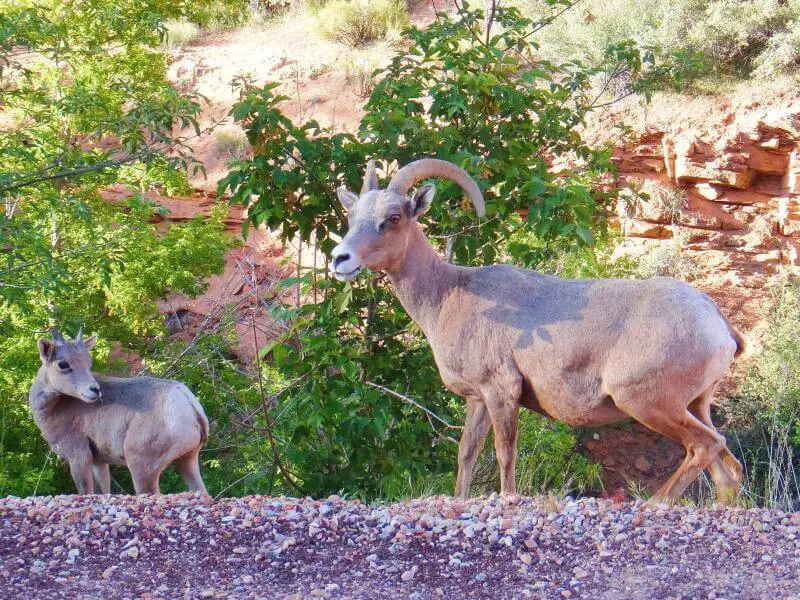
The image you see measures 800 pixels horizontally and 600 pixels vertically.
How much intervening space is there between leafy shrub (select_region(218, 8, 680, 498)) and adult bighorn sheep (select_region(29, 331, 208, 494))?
3.26 ft

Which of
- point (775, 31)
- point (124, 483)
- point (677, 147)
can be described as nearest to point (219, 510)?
point (124, 483)

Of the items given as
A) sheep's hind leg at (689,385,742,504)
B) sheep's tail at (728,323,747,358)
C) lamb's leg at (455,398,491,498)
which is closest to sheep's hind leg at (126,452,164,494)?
lamb's leg at (455,398,491,498)

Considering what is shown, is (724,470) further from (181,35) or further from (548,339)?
(181,35)

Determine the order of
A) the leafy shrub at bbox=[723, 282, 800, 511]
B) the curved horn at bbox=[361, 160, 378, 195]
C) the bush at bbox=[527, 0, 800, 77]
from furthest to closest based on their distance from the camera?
1. the bush at bbox=[527, 0, 800, 77]
2. the leafy shrub at bbox=[723, 282, 800, 511]
3. the curved horn at bbox=[361, 160, 378, 195]

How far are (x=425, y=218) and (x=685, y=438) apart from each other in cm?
359

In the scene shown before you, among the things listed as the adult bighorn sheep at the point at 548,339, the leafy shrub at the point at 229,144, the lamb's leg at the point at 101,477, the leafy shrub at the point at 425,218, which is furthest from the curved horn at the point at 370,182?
the leafy shrub at the point at 229,144

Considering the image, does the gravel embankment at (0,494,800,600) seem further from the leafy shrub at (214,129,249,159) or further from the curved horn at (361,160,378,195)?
the leafy shrub at (214,129,249,159)

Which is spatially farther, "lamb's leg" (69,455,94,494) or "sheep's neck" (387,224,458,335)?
"lamb's leg" (69,455,94,494)

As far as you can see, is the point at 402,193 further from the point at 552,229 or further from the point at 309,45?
the point at 309,45

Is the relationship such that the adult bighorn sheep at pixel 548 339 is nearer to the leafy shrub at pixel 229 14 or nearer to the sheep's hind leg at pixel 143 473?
the sheep's hind leg at pixel 143 473

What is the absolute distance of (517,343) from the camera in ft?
21.5

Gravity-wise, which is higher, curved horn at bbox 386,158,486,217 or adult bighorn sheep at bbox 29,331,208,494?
curved horn at bbox 386,158,486,217

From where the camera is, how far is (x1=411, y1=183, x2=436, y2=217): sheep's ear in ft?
22.0

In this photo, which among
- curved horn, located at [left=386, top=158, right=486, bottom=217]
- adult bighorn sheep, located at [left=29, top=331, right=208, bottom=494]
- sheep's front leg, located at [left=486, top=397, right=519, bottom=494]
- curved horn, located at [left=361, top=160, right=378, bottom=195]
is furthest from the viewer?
adult bighorn sheep, located at [left=29, top=331, right=208, bottom=494]
